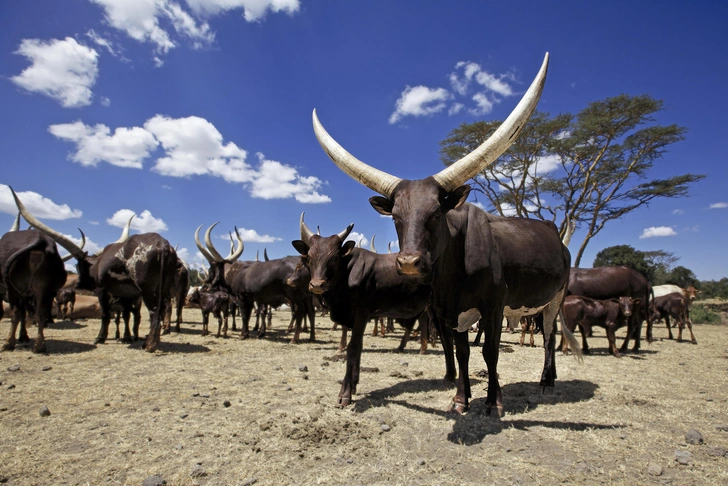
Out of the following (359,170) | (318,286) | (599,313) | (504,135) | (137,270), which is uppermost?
(504,135)

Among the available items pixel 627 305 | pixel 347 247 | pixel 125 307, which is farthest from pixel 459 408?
pixel 125 307

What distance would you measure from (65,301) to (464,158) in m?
14.8

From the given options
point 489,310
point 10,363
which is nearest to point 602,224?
point 489,310

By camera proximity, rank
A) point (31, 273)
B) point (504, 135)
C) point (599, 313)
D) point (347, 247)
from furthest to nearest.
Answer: point (599, 313), point (31, 273), point (347, 247), point (504, 135)

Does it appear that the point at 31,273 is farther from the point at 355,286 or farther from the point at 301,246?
the point at 355,286

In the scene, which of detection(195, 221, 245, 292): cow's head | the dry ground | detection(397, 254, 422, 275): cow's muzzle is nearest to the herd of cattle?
detection(397, 254, 422, 275): cow's muzzle

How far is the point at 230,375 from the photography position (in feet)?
18.3

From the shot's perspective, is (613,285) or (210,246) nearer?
(613,285)

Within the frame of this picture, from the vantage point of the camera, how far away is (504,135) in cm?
312

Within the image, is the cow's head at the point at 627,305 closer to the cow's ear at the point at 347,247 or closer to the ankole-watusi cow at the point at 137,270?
the cow's ear at the point at 347,247

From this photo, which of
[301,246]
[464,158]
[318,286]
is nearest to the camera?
[464,158]

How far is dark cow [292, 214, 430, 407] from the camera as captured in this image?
4.67 meters

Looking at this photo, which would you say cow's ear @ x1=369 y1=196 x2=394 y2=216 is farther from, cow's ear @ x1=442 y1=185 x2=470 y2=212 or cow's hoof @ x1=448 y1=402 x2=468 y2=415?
cow's hoof @ x1=448 y1=402 x2=468 y2=415

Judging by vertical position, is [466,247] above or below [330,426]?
above
